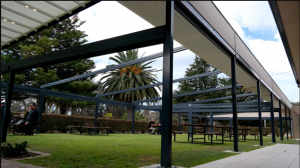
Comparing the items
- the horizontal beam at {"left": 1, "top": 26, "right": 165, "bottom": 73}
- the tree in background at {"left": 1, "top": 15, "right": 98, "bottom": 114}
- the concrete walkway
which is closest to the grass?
the concrete walkway

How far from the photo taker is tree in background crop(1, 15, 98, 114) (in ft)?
64.8

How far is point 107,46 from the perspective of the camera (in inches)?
178

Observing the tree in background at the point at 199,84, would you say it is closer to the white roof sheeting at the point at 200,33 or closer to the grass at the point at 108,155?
the white roof sheeting at the point at 200,33

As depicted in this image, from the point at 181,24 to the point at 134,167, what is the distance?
3.58m

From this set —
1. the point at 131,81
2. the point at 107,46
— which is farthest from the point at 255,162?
the point at 131,81

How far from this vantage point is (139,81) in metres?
23.8

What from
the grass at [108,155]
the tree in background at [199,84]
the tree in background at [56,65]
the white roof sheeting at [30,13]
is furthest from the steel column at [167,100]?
the tree in background at [199,84]

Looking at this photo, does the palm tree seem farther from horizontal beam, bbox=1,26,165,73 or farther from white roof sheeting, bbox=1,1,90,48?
white roof sheeting, bbox=1,1,90,48

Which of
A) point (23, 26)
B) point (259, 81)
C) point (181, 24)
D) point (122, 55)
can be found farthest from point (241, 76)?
point (122, 55)

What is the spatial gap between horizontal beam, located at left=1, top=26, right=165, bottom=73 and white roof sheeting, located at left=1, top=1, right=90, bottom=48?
2.59 feet

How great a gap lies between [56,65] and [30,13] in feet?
66.4

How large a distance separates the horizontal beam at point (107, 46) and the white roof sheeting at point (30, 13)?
2.59ft

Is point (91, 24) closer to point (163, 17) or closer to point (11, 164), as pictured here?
point (163, 17)

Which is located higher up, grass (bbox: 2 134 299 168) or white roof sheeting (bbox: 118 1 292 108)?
white roof sheeting (bbox: 118 1 292 108)
